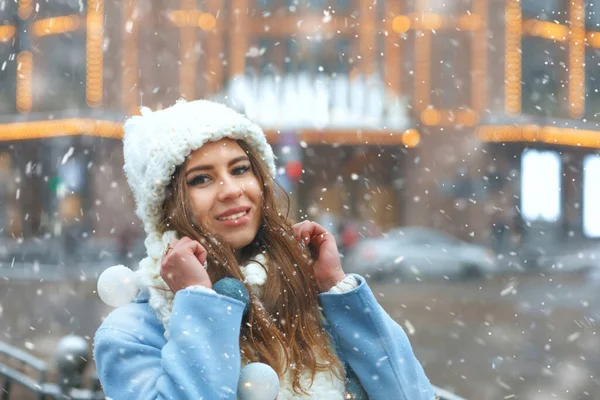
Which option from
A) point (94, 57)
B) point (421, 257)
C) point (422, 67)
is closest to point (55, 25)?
point (94, 57)

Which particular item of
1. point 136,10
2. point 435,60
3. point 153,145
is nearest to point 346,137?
point 435,60

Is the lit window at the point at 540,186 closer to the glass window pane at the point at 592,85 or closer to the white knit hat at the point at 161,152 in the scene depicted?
the glass window pane at the point at 592,85

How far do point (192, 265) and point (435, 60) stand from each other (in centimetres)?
3197

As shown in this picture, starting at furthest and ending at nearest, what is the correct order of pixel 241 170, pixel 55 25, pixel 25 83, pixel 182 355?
pixel 25 83, pixel 55 25, pixel 241 170, pixel 182 355

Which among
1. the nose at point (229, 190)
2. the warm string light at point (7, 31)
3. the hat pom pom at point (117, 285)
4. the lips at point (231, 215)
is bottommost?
the hat pom pom at point (117, 285)

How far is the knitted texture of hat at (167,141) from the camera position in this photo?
2268 millimetres

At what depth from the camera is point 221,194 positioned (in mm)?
2270

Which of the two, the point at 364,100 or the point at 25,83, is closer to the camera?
the point at 364,100

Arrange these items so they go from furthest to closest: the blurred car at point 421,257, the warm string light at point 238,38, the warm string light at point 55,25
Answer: the warm string light at point 55,25
the warm string light at point 238,38
the blurred car at point 421,257

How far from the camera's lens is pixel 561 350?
1066 centimetres

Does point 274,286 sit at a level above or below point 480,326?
above

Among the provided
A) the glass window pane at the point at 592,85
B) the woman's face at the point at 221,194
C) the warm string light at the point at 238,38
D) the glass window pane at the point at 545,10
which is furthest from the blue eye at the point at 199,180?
the glass window pane at the point at 592,85

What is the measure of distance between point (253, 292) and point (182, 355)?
33cm

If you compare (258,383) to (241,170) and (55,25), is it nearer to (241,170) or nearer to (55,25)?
(241,170)
